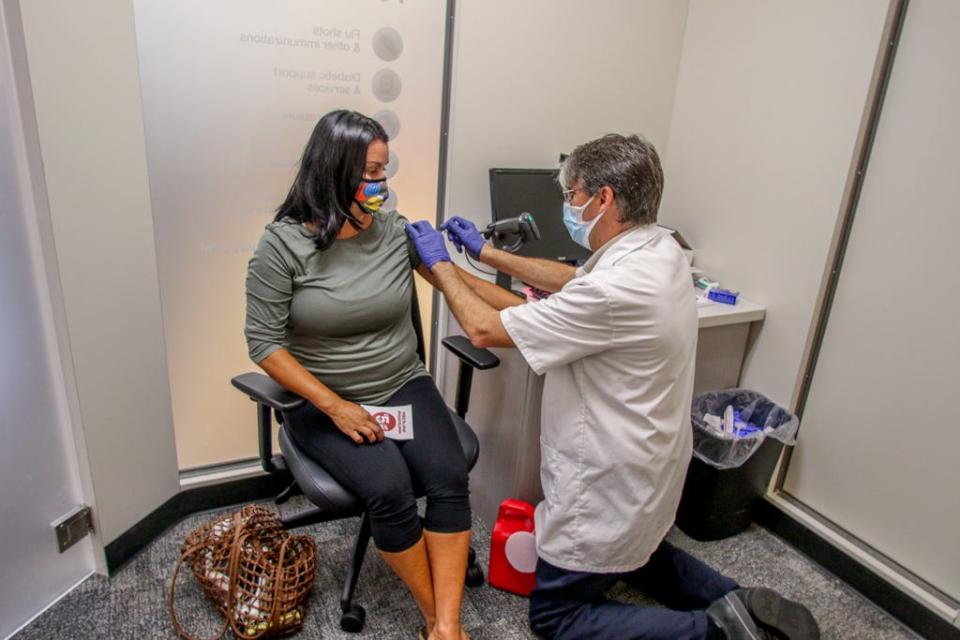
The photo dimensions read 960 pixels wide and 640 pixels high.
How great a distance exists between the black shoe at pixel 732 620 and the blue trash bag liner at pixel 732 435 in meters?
0.57

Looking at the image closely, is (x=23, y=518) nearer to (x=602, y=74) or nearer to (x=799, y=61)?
(x=602, y=74)

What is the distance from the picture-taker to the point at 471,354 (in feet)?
5.54

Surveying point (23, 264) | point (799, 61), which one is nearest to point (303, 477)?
point (23, 264)

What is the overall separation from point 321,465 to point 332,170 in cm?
72

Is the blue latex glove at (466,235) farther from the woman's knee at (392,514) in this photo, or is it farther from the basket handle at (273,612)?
the basket handle at (273,612)

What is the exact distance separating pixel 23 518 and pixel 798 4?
2563mm

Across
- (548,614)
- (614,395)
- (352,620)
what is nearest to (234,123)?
(614,395)

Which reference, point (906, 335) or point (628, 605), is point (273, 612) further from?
point (906, 335)

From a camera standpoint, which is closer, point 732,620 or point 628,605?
point 732,620

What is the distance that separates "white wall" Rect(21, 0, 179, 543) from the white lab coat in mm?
984

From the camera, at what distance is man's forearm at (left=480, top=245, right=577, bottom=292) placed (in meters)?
1.83

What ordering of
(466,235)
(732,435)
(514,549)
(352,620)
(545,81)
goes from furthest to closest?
(545,81)
(732,435)
(466,235)
(514,549)
(352,620)

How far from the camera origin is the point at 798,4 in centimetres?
191

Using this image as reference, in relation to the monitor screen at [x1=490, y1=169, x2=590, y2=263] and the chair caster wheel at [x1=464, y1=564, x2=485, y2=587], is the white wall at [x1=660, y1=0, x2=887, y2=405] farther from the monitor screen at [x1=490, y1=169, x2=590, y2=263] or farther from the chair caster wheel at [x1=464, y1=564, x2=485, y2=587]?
the chair caster wheel at [x1=464, y1=564, x2=485, y2=587]
